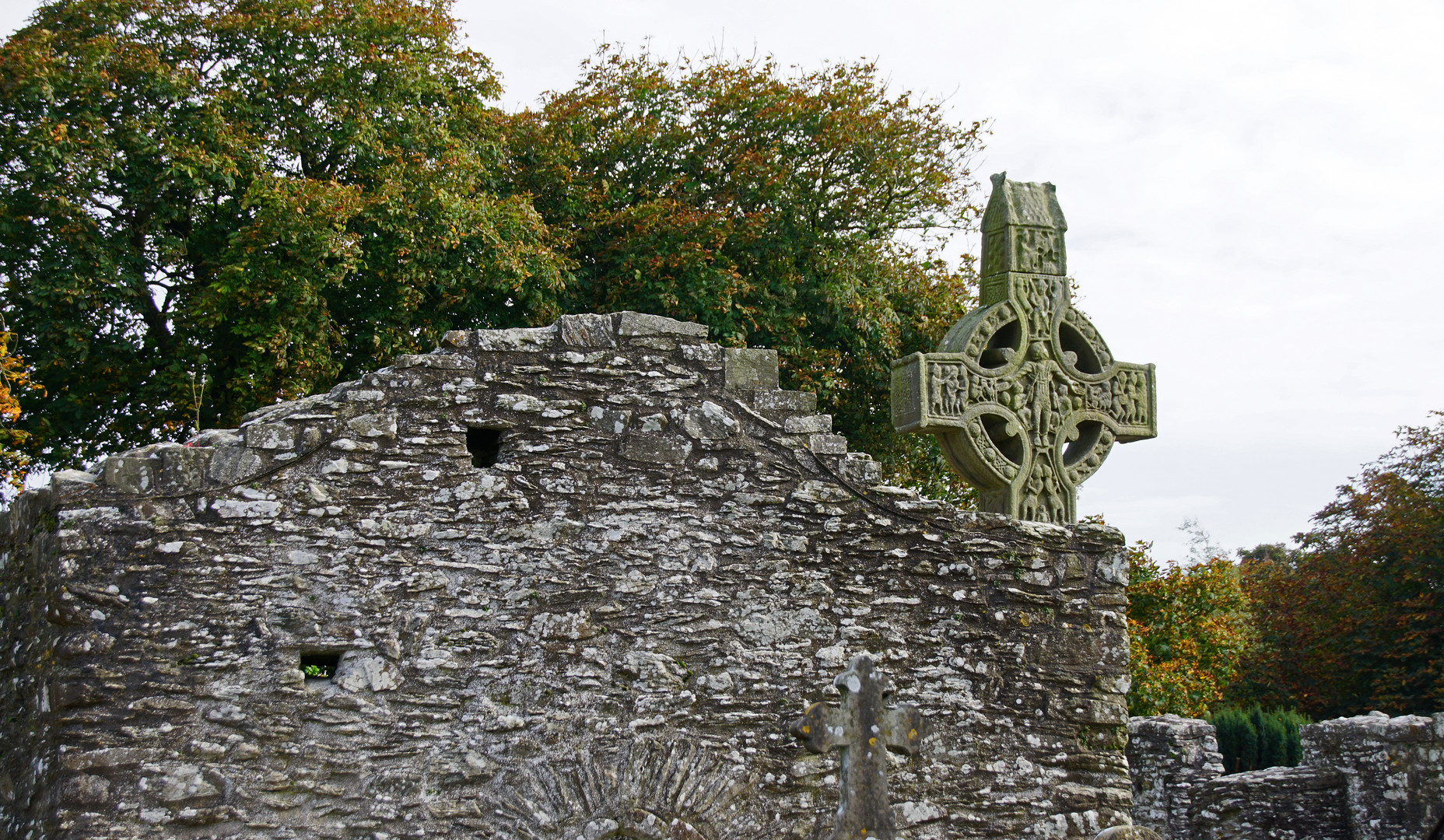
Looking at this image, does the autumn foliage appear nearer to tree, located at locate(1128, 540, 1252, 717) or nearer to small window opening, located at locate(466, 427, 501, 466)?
tree, located at locate(1128, 540, 1252, 717)

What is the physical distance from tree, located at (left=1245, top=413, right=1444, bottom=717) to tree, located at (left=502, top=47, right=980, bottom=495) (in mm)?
5550

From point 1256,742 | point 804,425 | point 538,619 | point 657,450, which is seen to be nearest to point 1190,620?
point 1256,742

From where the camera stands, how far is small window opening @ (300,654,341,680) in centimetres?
597

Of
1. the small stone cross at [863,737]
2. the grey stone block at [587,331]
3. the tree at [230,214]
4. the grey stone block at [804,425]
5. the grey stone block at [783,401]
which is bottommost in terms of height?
the small stone cross at [863,737]

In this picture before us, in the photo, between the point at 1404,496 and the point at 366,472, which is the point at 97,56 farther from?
the point at 1404,496

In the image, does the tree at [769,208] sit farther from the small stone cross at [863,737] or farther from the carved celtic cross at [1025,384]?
the small stone cross at [863,737]

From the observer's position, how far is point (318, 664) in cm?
611

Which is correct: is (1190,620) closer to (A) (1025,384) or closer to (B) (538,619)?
(A) (1025,384)

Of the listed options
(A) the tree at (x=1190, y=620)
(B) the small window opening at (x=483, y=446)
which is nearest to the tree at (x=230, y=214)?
(B) the small window opening at (x=483, y=446)

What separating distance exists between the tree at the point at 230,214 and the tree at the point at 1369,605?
1113cm

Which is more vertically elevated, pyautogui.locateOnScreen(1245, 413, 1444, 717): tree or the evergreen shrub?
pyautogui.locateOnScreen(1245, 413, 1444, 717): tree

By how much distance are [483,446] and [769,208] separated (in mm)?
7566

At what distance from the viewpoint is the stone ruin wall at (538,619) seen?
5.68 metres

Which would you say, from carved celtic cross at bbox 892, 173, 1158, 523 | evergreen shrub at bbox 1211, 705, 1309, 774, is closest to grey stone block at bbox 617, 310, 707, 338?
carved celtic cross at bbox 892, 173, 1158, 523
